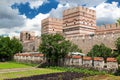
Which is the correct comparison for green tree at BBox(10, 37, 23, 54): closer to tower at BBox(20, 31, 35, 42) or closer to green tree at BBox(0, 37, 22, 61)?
green tree at BBox(0, 37, 22, 61)

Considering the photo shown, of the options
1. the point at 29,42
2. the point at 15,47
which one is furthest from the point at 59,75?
the point at 29,42

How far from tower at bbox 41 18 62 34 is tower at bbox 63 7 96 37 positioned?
23.8 feet

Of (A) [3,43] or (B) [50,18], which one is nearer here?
(A) [3,43]

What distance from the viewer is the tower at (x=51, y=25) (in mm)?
45688

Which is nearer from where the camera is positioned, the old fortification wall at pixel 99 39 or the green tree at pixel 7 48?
the old fortification wall at pixel 99 39

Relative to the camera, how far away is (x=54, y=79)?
602 inches

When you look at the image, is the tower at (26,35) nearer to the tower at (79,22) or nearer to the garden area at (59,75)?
the tower at (79,22)

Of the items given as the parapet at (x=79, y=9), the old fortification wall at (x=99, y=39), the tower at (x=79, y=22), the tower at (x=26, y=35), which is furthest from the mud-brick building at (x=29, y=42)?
the old fortification wall at (x=99, y=39)

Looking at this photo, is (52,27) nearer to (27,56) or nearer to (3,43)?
(3,43)

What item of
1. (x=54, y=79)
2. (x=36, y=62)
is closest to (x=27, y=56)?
(x=36, y=62)

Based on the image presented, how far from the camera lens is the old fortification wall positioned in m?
26.0

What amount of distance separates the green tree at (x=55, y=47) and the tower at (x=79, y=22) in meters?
10.4

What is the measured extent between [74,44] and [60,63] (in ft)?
22.0

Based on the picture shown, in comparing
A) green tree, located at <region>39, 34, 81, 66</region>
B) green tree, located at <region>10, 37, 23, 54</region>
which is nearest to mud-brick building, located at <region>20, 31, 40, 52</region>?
green tree, located at <region>10, 37, 23, 54</region>
